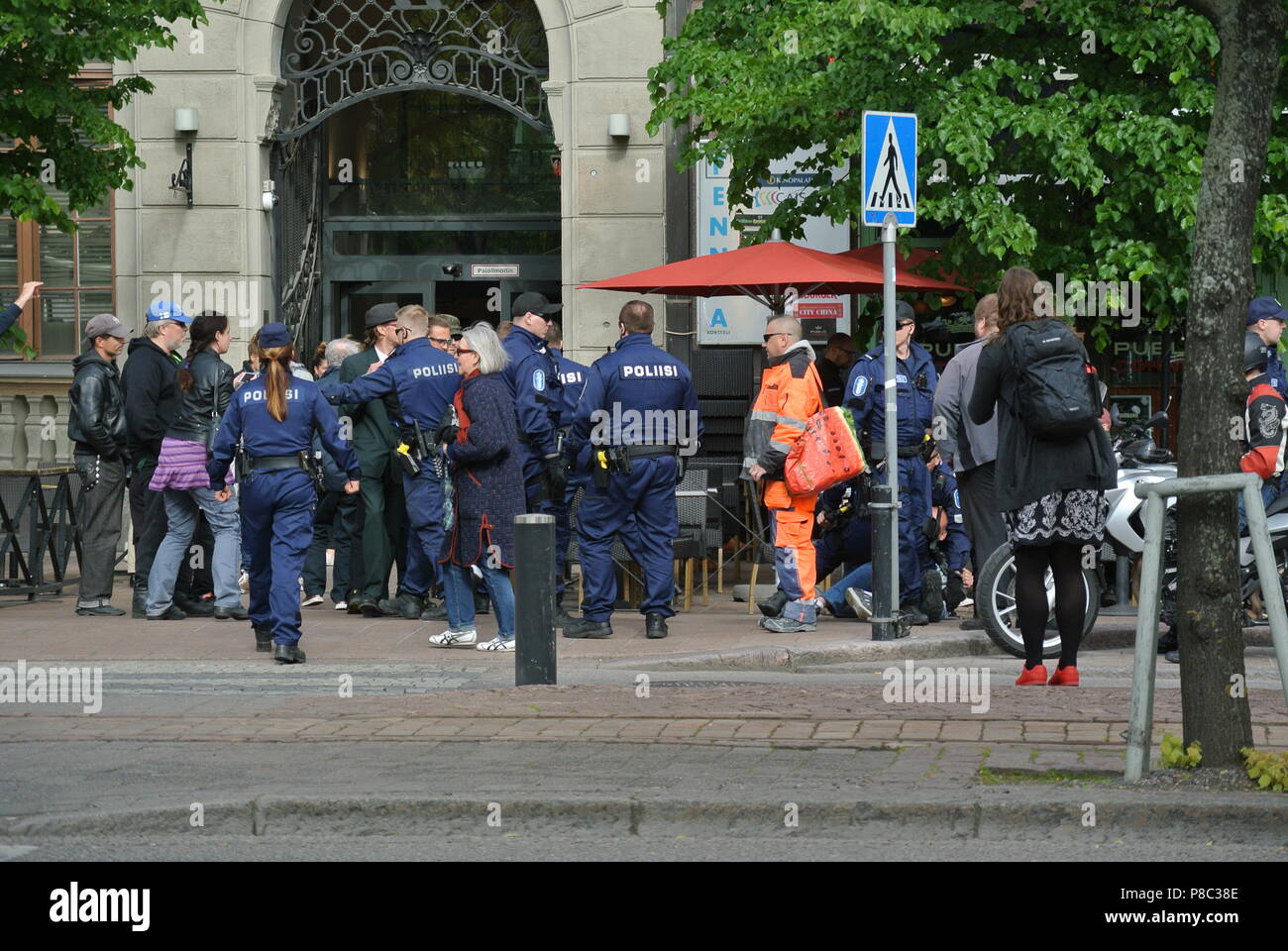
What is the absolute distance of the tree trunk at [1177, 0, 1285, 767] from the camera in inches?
251

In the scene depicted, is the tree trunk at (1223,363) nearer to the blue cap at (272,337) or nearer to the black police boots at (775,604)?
the black police boots at (775,604)

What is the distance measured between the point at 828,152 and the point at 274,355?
18.3ft

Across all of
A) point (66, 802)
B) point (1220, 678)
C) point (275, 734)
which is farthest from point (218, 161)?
point (1220, 678)

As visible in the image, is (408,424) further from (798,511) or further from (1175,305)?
(1175,305)

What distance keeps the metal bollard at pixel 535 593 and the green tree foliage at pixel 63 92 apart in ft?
20.4

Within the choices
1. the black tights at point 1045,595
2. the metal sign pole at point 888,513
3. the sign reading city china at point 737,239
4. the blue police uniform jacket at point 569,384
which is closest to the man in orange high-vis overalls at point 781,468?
the metal sign pole at point 888,513

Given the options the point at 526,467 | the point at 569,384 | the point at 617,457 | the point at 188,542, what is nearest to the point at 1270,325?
the point at 617,457

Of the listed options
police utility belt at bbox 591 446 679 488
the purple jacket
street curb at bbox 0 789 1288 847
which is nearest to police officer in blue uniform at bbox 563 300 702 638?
police utility belt at bbox 591 446 679 488

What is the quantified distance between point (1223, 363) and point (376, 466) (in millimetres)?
7283

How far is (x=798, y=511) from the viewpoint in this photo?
11.1 metres

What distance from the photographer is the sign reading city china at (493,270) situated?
1862cm

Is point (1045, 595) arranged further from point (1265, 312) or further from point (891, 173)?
point (1265, 312)

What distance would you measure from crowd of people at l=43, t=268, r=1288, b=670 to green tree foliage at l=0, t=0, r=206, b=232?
1.85 metres

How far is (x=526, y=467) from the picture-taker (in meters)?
11.7
